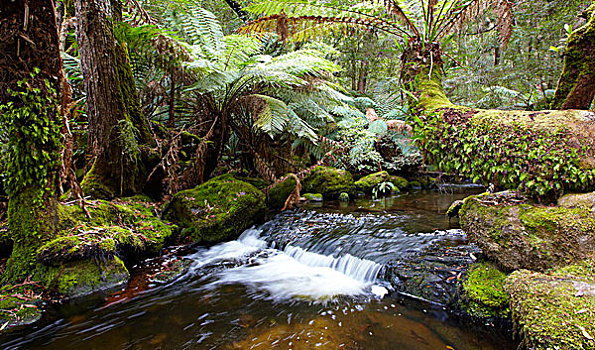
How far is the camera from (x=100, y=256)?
8.31ft

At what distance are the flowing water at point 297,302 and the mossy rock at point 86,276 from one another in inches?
4.4

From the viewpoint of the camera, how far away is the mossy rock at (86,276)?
229cm

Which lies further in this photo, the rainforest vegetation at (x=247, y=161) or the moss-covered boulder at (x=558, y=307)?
the rainforest vegetation at (x=247, y=161)

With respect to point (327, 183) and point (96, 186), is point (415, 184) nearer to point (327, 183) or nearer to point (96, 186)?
point (327, 183)

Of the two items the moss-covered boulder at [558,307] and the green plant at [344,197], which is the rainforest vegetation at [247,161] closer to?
the moss-covered boulder at [558,307]

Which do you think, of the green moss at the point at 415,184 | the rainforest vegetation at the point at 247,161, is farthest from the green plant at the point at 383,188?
the rainforest vegetation at the point at 247,161

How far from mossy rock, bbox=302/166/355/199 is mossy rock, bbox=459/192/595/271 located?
4.50m

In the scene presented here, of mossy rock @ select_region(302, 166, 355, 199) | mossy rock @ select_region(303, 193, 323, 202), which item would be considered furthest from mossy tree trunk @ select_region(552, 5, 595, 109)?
mossy rock @ select_region(302, 166, 355, 199)

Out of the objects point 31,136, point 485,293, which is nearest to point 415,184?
point 485,293

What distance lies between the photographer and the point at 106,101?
11.7 ft

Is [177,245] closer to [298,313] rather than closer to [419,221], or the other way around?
[298,313]

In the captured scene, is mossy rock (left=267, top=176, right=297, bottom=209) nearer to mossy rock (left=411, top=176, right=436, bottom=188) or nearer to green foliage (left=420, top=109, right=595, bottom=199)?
green foliage (left=420, top=109, right=595, bottom=199)

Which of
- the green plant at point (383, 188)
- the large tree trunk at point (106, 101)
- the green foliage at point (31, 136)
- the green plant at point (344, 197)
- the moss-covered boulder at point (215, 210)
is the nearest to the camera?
the green foliage at point (31, 136)

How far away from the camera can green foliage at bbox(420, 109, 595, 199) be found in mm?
1644
